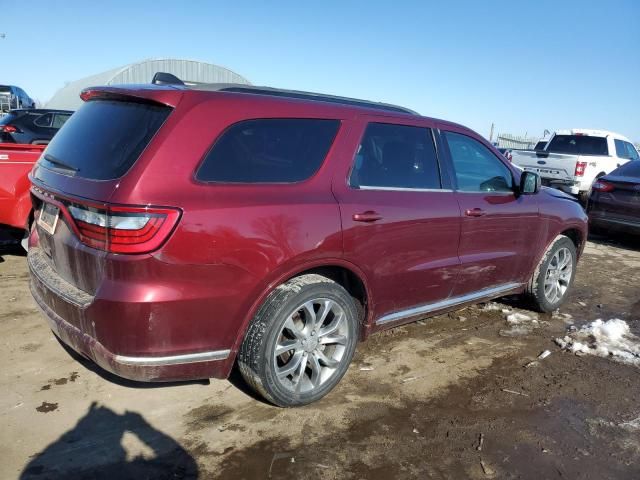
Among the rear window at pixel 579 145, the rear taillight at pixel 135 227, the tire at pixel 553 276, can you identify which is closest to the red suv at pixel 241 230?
the rear taillight at pixel 135 227

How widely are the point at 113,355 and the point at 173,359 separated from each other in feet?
0.92

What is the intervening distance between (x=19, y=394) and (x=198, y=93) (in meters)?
2.05

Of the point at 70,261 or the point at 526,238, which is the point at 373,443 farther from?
the point at 526,238

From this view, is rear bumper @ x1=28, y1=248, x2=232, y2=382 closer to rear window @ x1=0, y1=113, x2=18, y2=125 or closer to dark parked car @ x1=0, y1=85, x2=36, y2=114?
rear window @ x1=0, y1=113, x2=18, y2=125

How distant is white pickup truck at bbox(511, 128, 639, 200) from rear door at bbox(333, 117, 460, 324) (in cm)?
872

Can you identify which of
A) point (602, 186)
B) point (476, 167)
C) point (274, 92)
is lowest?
point (602, 186)

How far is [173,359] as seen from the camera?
2.56 m

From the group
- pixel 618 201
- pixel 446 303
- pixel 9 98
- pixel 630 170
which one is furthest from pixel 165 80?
→ pixel 9 98

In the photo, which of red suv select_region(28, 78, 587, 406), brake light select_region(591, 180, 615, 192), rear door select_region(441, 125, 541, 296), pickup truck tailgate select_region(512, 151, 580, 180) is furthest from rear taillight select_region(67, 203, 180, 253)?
pickup truck tailgate select_region(512, 151, 580, 180)

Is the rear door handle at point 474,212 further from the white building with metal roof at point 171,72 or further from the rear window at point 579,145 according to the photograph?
the white building with metal roof at point 171,72

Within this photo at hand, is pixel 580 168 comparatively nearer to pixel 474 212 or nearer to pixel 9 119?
pixel 474 212

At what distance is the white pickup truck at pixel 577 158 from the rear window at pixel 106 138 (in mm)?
10517

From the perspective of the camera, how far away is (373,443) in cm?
278

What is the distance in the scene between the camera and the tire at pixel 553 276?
4797mm
